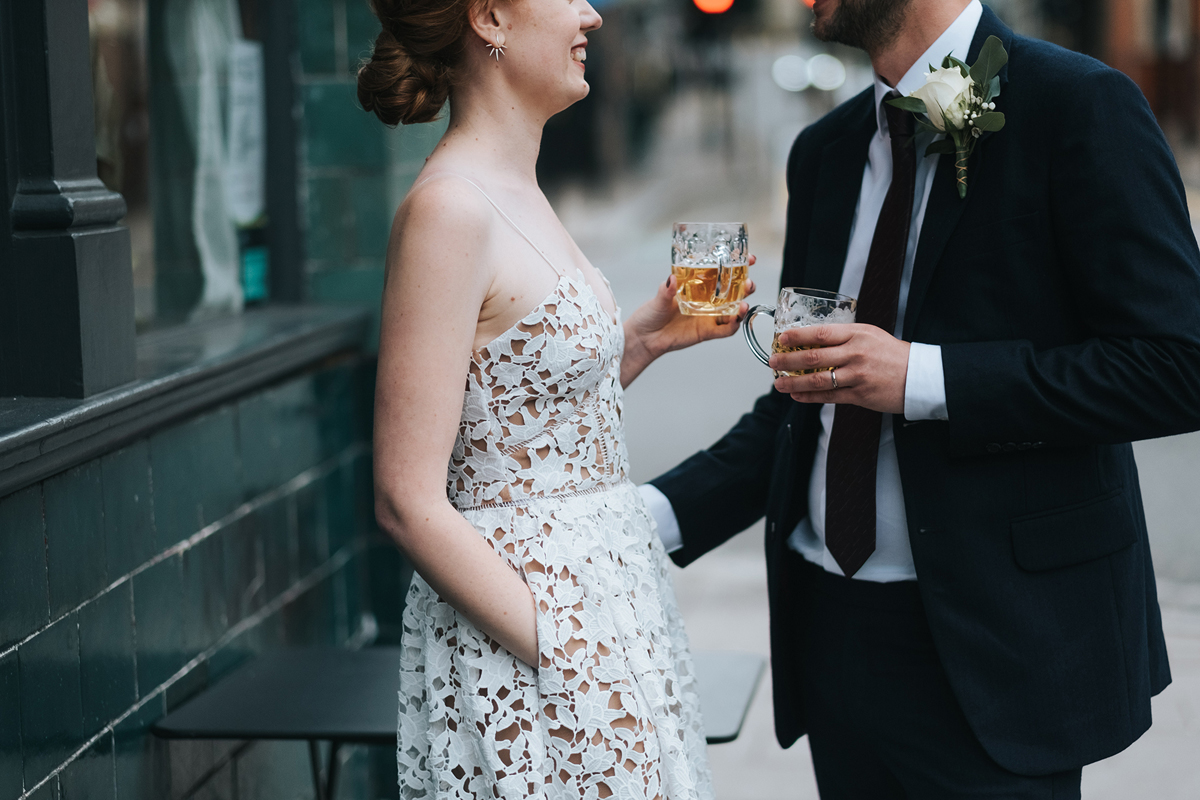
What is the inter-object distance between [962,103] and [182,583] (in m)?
1.77

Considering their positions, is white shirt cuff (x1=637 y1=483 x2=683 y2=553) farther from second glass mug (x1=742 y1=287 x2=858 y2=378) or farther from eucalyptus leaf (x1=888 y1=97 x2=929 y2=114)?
eucalyptus leaf (x1=888 y1=97 x2=929 y2=114)

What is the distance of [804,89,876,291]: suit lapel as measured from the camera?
2037 millimetres

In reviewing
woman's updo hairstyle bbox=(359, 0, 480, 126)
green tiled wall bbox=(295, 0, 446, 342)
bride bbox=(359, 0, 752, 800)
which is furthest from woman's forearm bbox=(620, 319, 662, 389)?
green tiled wall bbox=(295, 0, 446, 342)

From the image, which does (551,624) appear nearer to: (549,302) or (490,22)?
(549,302)

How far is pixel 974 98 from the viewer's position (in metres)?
1.76

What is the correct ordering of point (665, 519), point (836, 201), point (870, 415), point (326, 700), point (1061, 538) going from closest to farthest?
point (1061, 538), point (870, 415), point (836, 201), point (665, 519), point (326, 700)

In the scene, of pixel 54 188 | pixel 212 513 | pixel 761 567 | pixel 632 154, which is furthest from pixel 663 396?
pixel 632 154

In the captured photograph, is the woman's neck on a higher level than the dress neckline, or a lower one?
higher

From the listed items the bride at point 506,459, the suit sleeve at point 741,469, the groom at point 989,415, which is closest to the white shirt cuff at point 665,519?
the suit sleeve at point 741,469

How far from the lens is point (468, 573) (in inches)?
63.1

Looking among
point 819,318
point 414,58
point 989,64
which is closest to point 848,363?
point 819,318

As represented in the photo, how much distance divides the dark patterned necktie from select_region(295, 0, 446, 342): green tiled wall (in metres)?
1.83

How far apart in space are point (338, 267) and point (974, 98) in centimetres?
221

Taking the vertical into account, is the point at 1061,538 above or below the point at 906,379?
below
